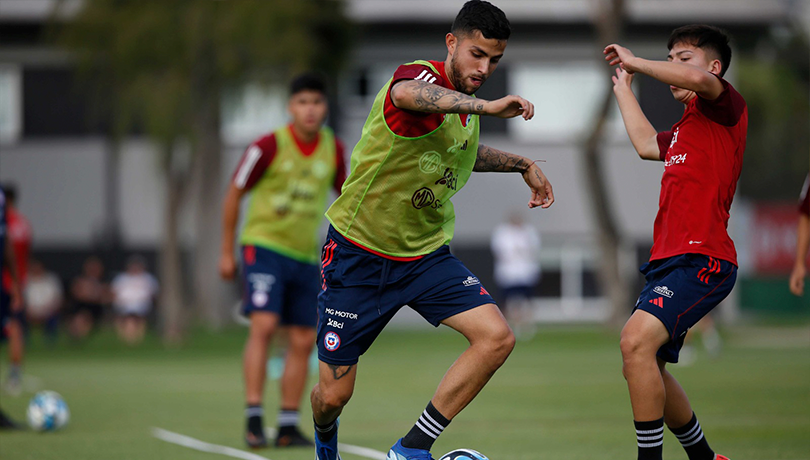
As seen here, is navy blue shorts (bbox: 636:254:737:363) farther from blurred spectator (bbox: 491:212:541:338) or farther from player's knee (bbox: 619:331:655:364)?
blurred spectator (bbox: 491:212:541:338)

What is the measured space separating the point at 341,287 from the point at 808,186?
4.12 metres

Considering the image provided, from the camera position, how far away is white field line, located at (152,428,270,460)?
700 cm

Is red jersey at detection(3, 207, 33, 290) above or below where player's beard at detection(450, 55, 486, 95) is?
below

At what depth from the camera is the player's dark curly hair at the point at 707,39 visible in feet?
17.7

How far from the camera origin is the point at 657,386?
16.6ft

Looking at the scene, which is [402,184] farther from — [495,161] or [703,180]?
[703,180]

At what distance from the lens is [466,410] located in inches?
392

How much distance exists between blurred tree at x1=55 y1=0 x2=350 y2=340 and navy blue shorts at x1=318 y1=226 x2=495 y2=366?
51.7ft

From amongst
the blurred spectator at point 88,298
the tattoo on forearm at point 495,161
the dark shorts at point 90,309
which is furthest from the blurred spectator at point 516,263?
the tattoo on forearm at point 495,161

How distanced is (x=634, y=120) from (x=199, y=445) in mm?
4053

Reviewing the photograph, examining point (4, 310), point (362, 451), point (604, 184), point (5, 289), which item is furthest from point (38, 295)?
point (362, 451)

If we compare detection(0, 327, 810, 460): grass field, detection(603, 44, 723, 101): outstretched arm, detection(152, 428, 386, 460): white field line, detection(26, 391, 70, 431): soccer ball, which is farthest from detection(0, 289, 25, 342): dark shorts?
detection(603, 44, 723, 101): outstretched arm

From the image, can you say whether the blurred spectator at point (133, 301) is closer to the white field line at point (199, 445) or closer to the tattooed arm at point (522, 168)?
the white field line at point (199, 445)

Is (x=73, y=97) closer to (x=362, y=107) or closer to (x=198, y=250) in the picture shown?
(x=198, y=250)
